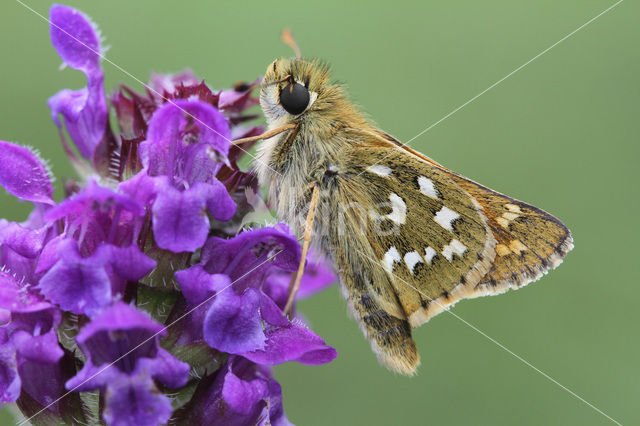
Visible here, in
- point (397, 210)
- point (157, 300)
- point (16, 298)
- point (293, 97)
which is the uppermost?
point (293, 97)

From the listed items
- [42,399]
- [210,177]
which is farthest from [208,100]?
[42,399]

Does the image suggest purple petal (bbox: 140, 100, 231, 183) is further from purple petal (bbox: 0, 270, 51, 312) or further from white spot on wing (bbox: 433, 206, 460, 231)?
white spot on wing (bbox: 433, 206, 460, 231)

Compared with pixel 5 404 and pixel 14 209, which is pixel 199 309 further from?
pixel 14 209

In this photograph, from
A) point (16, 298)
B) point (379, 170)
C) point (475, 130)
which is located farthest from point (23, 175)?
point (475, 130)

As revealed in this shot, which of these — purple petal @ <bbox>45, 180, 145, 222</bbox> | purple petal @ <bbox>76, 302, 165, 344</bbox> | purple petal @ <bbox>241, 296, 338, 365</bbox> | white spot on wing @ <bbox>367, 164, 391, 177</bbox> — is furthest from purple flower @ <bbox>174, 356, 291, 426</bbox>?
white spot on wing @ <bbox>367, 164, 391, 177</bbox>

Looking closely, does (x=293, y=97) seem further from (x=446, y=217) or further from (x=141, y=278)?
(x=141, y=278)

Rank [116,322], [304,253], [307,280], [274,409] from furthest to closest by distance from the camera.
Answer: [307,280], [304,253], [274,409], [116,322]

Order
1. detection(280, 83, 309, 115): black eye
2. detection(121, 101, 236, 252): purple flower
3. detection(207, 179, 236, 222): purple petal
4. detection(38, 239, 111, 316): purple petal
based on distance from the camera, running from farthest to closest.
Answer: detection(280, 83, 309, 115): black eye → detection(207, 179, 236, 222): purple petal → detection(121, 101, 236, 252): purple flower → detection(38, 239, 111, 316): purple petal
